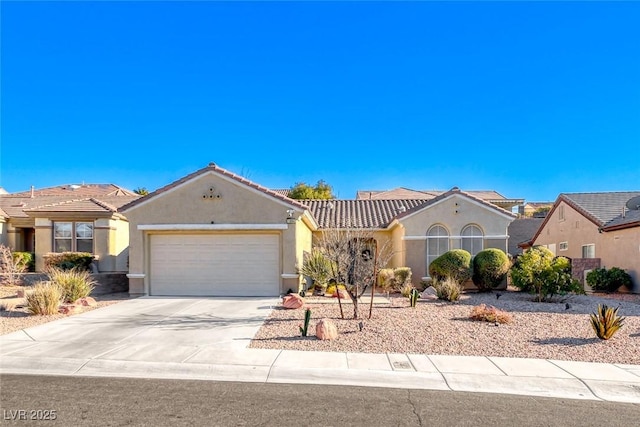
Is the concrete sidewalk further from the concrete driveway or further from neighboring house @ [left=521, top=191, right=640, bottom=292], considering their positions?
neighboring house @ [left=521, top=191, right=640, bottom=292]

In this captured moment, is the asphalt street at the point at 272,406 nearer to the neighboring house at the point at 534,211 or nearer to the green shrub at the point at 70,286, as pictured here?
the green shrub at the point at 70,286

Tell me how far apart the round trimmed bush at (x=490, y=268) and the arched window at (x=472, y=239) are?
1.05 meters

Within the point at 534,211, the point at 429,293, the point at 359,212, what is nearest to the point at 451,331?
the point at 429,293

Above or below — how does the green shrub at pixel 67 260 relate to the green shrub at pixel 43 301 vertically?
above

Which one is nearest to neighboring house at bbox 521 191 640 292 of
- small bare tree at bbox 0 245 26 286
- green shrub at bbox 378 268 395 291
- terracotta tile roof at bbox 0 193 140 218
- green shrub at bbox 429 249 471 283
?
green shrub at bbox 429 249 471 283

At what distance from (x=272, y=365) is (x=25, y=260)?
66.5 feet

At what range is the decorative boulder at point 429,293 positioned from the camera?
1602 centimetres

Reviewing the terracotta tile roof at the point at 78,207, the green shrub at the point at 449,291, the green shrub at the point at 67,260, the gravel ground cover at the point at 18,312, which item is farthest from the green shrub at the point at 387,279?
the green shrub at the point at 67,260

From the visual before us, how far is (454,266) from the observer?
1739 centimetres

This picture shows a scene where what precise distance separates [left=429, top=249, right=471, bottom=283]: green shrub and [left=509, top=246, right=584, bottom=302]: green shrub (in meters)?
2.25

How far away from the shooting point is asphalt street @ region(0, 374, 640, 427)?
5262mm

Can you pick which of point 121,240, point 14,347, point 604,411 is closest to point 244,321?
point 14,347

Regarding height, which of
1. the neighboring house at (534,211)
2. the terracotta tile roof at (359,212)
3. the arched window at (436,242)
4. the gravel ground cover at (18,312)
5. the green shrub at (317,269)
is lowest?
the gravel ground cover at (18,312)

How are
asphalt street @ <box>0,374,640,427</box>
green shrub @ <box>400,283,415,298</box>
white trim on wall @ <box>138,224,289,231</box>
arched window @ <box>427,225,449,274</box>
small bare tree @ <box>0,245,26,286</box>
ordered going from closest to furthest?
asphalt street @ <box>0,374,640,427</box> → white trim on wall @ <box>138,224,289,231</box> → green shrub @ <box>400,283,415,298</box> → small bare tree @ <box>0,245,26,286</box> → arched window @ <box>427,225,449,274</box>
